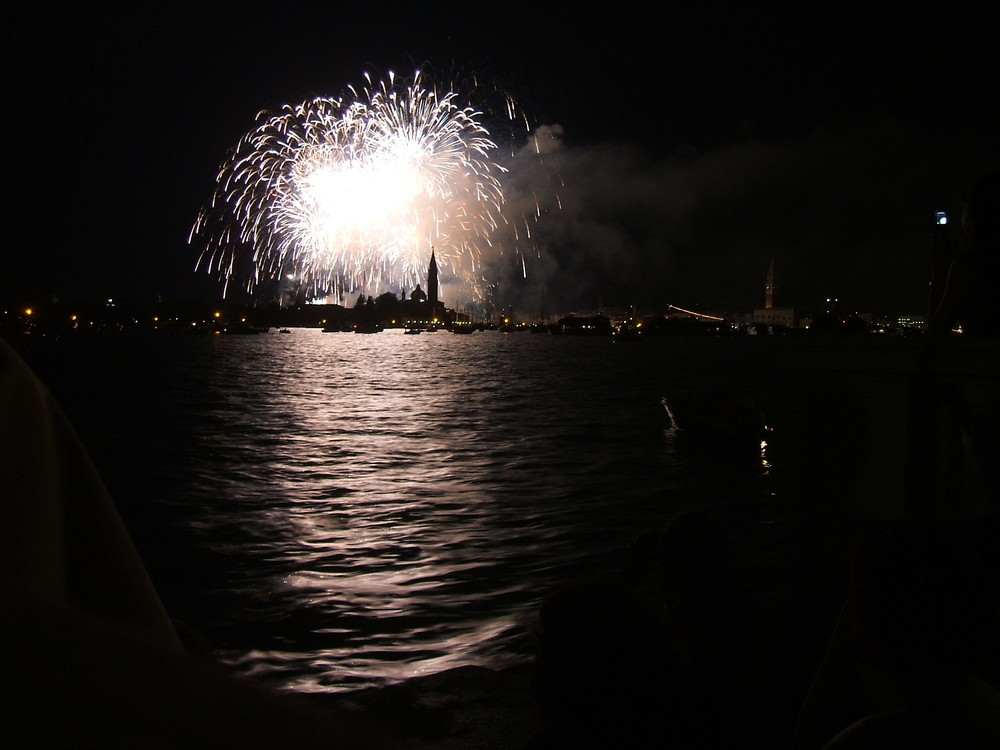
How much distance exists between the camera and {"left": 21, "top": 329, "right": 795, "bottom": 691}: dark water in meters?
8.91

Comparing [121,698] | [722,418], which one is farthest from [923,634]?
[722,418]

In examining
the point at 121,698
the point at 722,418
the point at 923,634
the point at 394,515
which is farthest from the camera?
the point at 722,418

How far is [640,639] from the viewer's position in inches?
85.0

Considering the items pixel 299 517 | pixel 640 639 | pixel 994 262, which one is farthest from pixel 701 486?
pixel 640 639

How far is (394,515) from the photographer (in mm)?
15078

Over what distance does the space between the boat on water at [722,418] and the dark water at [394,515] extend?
1.85ft

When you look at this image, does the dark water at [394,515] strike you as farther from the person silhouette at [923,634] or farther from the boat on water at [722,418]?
the person silhouette at [923,634]

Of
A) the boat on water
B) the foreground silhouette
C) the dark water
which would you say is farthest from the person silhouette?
the boat on water

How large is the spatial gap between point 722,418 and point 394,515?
13519mm

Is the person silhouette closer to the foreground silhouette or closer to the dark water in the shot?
the foreground silhouette

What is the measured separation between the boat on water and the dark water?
1.85ft

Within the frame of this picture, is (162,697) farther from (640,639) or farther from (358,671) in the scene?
(358,671)

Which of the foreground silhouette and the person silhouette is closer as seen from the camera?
the foreground silhouette

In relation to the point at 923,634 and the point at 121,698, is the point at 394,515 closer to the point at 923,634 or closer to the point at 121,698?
the point at 923,634
